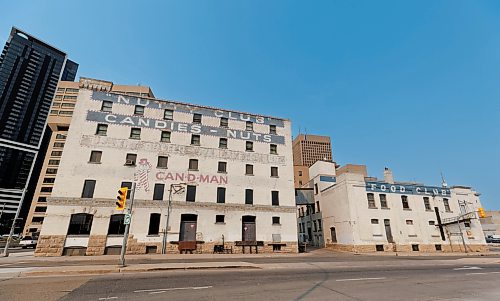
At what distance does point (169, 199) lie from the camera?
27766 mm

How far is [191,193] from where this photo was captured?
1144 inches

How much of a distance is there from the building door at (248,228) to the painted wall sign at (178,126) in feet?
35.2

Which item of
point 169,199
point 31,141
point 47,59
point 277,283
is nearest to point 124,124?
point 169,199

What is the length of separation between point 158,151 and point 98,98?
9.86m

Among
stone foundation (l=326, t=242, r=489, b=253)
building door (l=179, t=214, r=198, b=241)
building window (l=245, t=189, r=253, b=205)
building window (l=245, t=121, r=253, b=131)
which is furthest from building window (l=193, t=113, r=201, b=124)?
stone foundation (l=326, t=242, r=489, b=253)

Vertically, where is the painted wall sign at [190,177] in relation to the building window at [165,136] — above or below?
below

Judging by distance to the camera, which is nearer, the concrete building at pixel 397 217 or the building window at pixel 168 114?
the building window at pixel 168 114

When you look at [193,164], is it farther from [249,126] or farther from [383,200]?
[383,200]

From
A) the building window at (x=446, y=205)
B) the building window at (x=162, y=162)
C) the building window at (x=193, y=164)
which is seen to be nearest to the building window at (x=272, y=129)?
the building window at (x=193, y=164)

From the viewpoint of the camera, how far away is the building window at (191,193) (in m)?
28.8

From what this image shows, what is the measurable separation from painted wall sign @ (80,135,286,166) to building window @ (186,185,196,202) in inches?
162

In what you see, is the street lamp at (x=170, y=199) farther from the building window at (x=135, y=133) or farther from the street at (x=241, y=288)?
the street at (x=241, y=288)

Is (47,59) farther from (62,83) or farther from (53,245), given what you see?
(53,245)

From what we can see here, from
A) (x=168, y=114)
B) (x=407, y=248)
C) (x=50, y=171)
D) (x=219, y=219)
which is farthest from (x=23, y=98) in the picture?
(x=407, y=248)
